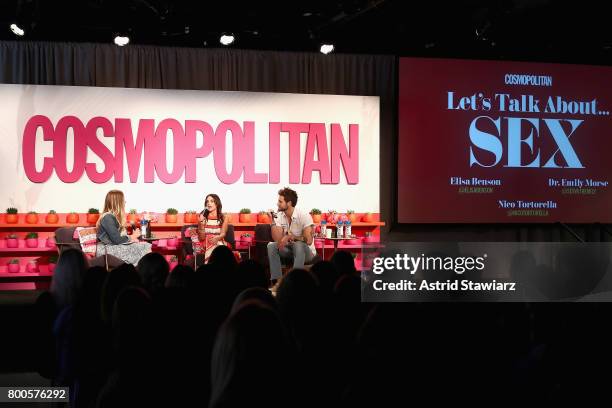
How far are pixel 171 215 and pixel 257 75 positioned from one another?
7.60 feet

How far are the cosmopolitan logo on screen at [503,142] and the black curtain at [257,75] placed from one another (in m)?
0.26

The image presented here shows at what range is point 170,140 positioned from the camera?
27.0 feet

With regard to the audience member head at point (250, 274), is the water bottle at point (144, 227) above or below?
above

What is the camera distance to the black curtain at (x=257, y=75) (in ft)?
27.1

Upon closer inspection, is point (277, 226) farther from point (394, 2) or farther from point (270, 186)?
point (394, 2)

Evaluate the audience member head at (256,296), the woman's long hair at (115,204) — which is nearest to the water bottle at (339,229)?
the woman's long hair at (115,204)

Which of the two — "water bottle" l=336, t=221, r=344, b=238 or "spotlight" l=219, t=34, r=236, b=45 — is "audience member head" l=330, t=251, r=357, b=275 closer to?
"water bottle" l=336, t=221, r=344, b=238

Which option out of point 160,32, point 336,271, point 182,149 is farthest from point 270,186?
point 336,271

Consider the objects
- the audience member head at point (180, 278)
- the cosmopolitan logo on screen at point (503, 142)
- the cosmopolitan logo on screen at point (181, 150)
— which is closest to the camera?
the audience member head at point (180, 278)

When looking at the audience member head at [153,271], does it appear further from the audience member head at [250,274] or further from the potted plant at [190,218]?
the potted plant at [190,218]

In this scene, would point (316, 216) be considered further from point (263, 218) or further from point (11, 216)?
point (11, 216)

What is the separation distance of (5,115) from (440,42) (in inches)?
233

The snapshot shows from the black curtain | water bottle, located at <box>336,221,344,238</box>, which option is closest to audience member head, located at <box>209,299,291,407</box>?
water bottle, located at <box>336,221,344,238</box>

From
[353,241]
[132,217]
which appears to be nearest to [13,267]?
[132,217]
